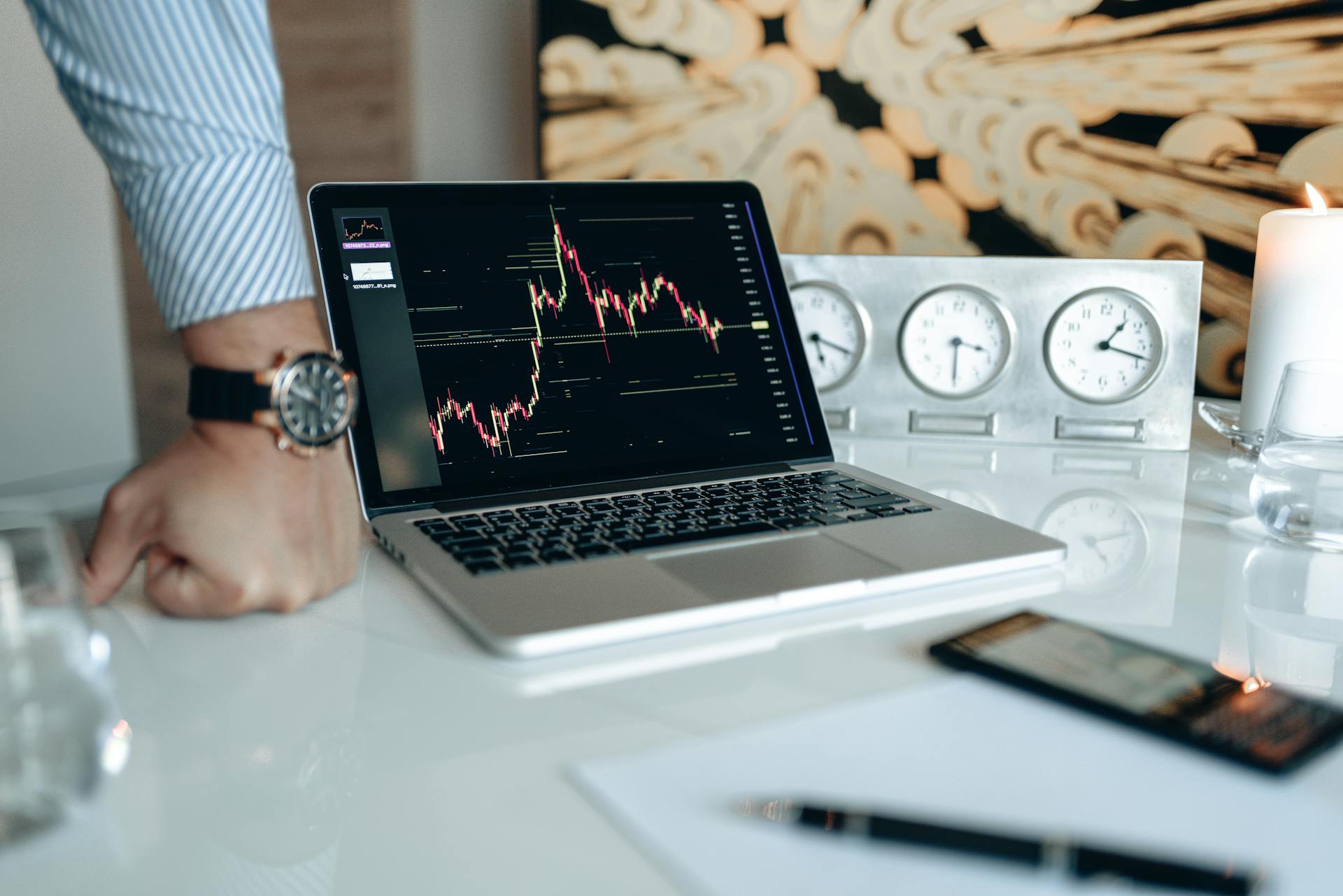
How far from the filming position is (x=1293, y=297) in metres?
0.95

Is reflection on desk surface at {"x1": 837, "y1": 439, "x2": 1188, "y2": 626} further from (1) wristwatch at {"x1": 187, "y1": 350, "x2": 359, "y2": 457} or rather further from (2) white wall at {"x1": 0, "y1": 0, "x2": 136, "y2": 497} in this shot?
(2) white wall at {"x1": 0, "y1": 0, "x2": 136, "y2": 497}

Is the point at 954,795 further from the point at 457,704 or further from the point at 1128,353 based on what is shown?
the point at 1128,353

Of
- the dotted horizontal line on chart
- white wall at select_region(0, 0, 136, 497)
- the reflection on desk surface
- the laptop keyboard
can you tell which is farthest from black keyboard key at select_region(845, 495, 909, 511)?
white wall at select_region(0, 0, 136, 497)

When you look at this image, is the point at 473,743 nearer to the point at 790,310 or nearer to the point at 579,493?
the point at 579,493

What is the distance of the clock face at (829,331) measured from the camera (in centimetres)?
105

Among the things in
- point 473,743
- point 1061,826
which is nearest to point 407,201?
point 473,743

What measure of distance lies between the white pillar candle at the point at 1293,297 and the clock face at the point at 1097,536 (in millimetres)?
229

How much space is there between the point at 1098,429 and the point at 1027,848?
74 cm

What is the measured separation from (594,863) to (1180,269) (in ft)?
2.85

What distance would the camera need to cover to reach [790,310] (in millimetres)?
923

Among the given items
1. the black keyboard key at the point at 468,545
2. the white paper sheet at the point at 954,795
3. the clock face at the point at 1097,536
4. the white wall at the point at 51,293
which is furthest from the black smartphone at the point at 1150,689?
the white wall at the point at 51,293

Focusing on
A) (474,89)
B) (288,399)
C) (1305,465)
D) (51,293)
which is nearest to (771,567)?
(288,399)

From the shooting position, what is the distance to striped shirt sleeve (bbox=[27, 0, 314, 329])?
577mm

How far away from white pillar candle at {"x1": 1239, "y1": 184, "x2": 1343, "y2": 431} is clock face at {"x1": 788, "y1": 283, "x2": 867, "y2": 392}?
0.36 meters
